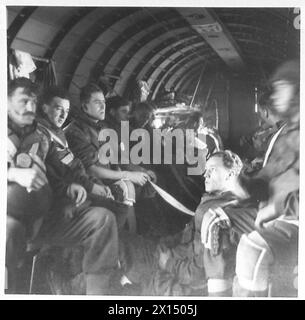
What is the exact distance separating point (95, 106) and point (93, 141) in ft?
0.53

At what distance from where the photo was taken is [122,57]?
8.11 ft

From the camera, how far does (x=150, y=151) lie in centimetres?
244

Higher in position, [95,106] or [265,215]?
[95,106]

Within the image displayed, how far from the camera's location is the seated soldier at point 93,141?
96.5 inches

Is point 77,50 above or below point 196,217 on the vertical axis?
above

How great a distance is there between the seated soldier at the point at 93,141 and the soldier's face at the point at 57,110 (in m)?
0.05

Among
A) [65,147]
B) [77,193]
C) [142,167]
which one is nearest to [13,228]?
[77,193]

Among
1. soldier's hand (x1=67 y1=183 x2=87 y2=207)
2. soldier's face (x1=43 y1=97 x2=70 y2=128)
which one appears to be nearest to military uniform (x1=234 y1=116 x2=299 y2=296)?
soldier's hand (x1=67 y1=183 x2=87 y2=207)

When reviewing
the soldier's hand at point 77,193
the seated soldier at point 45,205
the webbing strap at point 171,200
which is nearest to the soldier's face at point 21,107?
the seated soldier at point 45,205

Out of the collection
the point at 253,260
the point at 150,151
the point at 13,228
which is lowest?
the point at 253,260

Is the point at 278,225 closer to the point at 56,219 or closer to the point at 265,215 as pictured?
the point at 265,215
